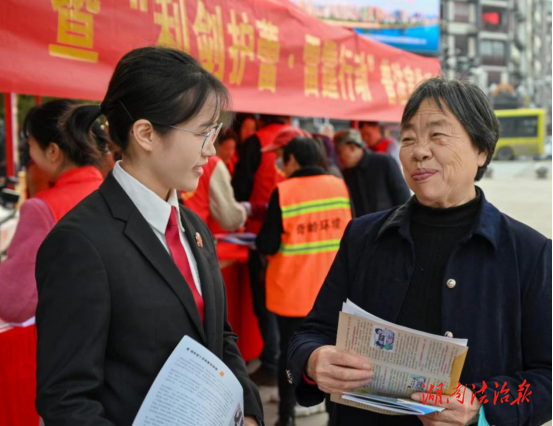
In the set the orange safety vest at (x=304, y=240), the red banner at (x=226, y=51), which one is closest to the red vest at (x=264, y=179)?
the red banner at (x=226, y=51)

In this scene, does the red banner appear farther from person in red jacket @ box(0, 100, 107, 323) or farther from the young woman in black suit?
the young woman in black suit

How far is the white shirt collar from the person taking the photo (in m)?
1.33

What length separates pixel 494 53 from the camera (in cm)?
5278

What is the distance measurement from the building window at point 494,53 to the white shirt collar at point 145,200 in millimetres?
55575

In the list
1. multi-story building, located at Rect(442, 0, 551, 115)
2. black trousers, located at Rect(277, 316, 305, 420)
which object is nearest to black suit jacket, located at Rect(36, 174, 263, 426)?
black trousers, located at Rect(277, 316, 305, 420)

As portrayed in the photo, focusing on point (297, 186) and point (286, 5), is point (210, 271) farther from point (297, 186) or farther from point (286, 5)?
point (286, 5)

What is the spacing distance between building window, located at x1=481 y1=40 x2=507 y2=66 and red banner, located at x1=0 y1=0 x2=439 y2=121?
167ft

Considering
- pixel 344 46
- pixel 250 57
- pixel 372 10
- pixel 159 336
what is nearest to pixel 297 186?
pixel 250 57

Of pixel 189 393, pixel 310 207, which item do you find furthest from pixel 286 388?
pixel 189 393

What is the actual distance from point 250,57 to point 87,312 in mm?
2662

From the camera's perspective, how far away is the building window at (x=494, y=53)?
52.4 meters

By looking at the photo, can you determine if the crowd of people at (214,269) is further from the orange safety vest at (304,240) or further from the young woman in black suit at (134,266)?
the orange safety vest at (304,240)

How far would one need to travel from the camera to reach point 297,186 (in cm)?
345

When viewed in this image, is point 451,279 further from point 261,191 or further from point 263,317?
point 261,191
